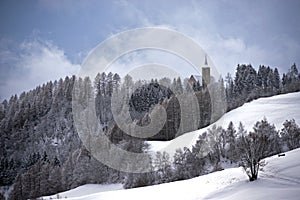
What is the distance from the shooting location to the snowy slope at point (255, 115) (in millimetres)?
55781

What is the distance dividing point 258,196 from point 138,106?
2871 inches

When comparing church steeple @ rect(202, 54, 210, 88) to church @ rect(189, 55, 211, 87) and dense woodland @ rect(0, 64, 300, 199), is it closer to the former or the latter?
church @ rect(189, 55, 211, 87)

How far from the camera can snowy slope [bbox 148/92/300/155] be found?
55.8 m

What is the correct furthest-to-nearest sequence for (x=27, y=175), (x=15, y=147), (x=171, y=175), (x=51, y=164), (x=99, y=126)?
(x=15, y=147), (x=99, y=126), (x=51, y=164), (x=27, y=175), (x=171, y=175)

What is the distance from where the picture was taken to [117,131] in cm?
6956

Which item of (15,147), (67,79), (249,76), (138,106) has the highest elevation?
(67,79)

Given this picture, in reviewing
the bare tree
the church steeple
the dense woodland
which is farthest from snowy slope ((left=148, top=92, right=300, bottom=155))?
the bare tree

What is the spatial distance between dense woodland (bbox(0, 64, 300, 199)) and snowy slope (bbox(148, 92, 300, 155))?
14.0 ft

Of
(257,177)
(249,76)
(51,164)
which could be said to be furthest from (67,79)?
(257,177)

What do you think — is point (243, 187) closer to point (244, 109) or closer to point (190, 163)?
point (190, 163)

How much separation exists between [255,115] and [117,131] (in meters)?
30.7

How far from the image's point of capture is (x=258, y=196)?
51.5ft

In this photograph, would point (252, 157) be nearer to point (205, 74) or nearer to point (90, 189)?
point (90, 189)

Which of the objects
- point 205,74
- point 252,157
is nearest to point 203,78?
point 205,74
